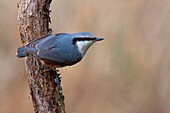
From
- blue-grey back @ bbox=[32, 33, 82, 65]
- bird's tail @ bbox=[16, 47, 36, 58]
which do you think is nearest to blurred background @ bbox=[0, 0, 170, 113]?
blue-grey back @ bbox=[32, 33, 82, 65]

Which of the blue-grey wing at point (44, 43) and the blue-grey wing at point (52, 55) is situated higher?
the blue-grey wing at point (44, 43)

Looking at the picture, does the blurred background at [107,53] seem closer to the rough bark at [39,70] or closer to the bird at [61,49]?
the bird at [61,49]

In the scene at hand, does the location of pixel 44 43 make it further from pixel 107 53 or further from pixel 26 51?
pixel 107 53

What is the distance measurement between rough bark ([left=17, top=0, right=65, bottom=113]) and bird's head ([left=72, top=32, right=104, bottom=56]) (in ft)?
0.70

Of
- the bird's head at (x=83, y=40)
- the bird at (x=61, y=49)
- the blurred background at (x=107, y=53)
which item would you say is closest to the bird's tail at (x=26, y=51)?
the bird at (x=61, y=49)

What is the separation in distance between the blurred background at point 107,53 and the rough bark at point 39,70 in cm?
176

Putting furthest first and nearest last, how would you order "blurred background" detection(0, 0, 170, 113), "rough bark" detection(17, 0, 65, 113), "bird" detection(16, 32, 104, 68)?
"blurred background" detection(0, 0, 170, 113) → "bird" detection(16, 32, 104, 68) → "rough bark" detection(17, 0, 65, 113)

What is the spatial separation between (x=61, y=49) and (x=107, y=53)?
5.51 feet

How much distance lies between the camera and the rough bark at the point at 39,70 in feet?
6.87

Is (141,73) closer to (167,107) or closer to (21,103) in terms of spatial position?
(167,107)

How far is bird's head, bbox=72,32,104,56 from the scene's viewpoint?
89.6 inches

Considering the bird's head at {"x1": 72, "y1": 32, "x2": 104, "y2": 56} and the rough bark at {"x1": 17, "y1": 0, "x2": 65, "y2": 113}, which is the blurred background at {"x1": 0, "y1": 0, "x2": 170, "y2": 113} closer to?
the bird's head at {"x1": 72, "y1": 32, "x2": 104, "y2": 56}

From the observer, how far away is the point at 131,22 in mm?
4016

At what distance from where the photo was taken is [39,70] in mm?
2146
